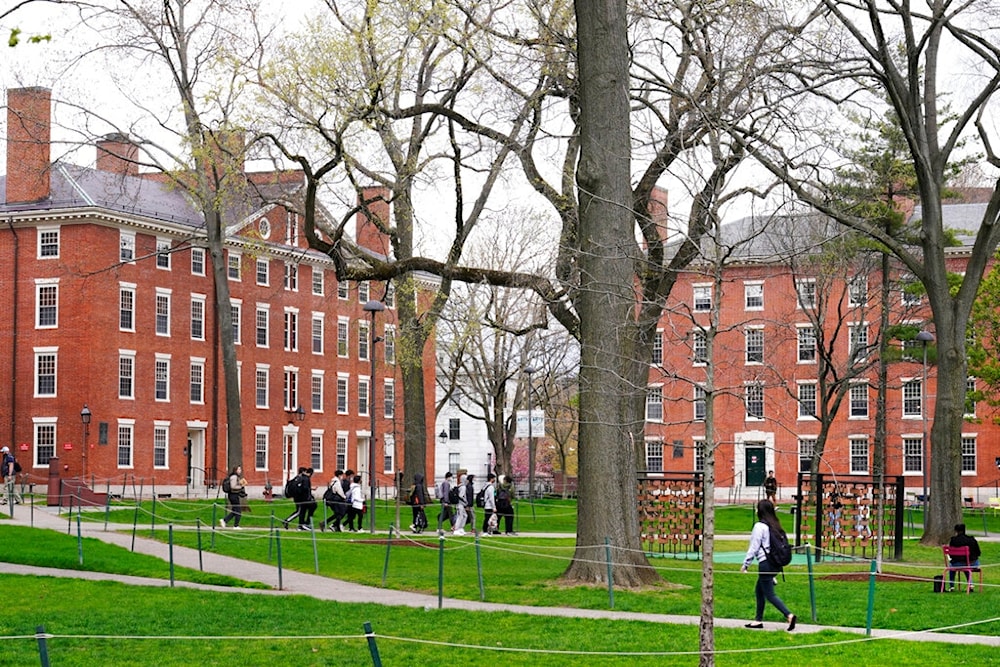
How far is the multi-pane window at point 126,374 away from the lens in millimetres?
64875

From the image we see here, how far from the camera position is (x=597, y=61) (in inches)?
946

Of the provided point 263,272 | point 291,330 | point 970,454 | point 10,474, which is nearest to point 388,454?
point 291,330

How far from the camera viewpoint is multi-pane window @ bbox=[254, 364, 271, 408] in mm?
74312

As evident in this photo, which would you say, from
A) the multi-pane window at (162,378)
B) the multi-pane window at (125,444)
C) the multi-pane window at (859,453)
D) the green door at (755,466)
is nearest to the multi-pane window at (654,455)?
the green door at (755,466)

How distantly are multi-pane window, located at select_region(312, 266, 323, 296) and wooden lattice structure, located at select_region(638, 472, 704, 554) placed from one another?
4952 centimetres

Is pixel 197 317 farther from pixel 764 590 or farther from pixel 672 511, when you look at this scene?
pixel 764 590

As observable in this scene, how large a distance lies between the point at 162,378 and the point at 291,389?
1083 cm

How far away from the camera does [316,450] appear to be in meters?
→ 79.4

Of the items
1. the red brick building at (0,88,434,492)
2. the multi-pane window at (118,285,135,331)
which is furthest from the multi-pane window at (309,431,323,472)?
the multi-pane window at (118,285,135,331)

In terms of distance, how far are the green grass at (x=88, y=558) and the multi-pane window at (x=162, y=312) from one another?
34722mm

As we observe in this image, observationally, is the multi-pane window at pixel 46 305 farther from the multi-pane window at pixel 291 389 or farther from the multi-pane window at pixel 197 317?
the multi-pane window at pixel 291 389

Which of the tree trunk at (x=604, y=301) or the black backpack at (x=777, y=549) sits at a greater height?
the tree trunk at (x=604, y=301)

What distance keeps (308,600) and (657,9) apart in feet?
45.7

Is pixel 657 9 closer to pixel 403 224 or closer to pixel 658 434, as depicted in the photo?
pixel 403 224
